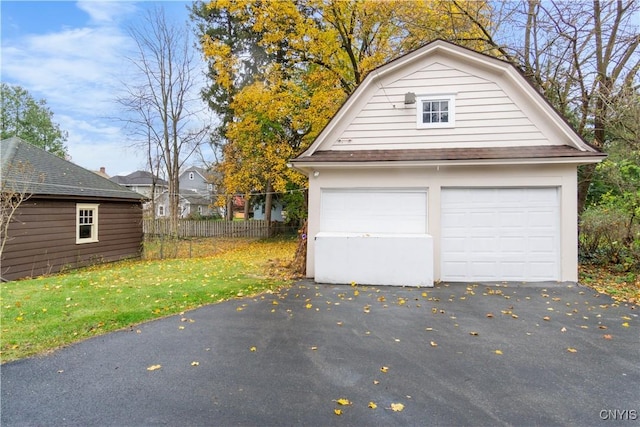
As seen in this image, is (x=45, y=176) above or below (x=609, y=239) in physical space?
above

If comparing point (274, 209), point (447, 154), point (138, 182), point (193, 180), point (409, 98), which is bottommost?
point (274, 209)

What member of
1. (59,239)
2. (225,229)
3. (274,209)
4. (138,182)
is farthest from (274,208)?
(138,182)

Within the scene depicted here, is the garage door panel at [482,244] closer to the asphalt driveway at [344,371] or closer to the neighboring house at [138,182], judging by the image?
the asphalt driveway at [344,371]

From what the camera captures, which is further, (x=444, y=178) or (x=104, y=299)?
(x=444, y=178)

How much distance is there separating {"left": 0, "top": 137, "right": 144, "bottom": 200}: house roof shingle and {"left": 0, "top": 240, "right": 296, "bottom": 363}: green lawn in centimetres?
494

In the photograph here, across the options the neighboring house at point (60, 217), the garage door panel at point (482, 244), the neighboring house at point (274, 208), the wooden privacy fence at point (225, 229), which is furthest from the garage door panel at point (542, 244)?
the neighboring house at point (274, 208)

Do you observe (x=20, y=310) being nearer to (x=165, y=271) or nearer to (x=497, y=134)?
(x=165, y=271)

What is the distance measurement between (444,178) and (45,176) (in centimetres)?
1364

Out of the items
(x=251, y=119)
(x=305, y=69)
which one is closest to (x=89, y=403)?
(x=251, y=119)

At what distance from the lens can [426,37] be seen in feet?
45.0

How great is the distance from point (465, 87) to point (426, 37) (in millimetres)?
6779

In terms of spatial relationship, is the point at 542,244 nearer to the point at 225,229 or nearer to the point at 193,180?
the point at 225,229

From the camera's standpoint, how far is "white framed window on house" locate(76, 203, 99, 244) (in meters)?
12.9

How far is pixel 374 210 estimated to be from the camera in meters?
8.19
